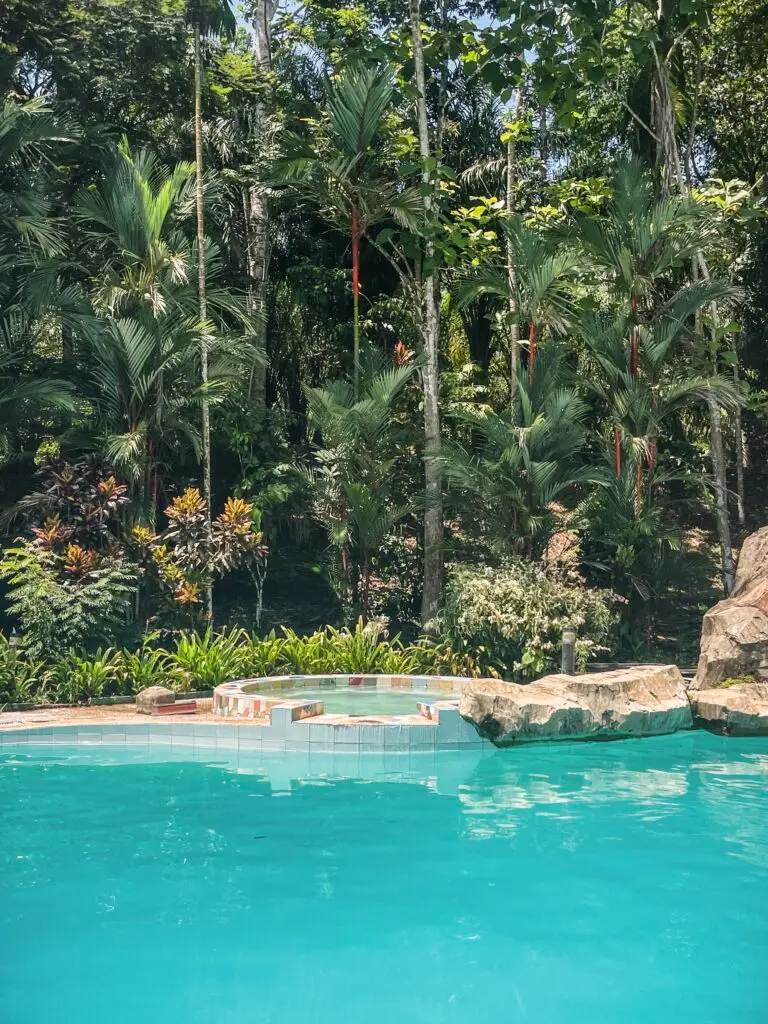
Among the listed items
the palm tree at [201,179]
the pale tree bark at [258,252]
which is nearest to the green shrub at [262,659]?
the palm tree at [201,179]

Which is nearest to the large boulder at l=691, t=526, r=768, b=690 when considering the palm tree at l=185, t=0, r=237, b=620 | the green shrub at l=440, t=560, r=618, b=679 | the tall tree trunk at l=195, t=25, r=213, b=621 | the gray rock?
the green shrub at l=440, t=560, r=618, b=679

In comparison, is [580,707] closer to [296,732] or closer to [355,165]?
[296,732]

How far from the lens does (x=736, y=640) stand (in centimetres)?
1098

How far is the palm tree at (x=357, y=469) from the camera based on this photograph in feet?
44.5

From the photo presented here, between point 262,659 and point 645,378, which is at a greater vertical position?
point 645,378

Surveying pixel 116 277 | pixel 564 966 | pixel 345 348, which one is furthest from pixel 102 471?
pixel 564 966

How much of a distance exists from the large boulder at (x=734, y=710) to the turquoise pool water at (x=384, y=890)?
61 cm

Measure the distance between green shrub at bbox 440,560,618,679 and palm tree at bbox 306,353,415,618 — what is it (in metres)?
1.35

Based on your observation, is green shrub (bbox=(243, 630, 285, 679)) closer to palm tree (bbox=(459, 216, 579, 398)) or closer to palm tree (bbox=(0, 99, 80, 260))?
palm tree (bbox=(459, 216, 579, 398))

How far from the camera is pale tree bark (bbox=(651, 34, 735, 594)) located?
14547mm

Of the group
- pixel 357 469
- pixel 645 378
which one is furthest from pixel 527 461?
pixel 357 469

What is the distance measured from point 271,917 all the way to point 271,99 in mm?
14199

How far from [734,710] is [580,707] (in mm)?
1427

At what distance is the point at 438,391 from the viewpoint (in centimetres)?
1498
